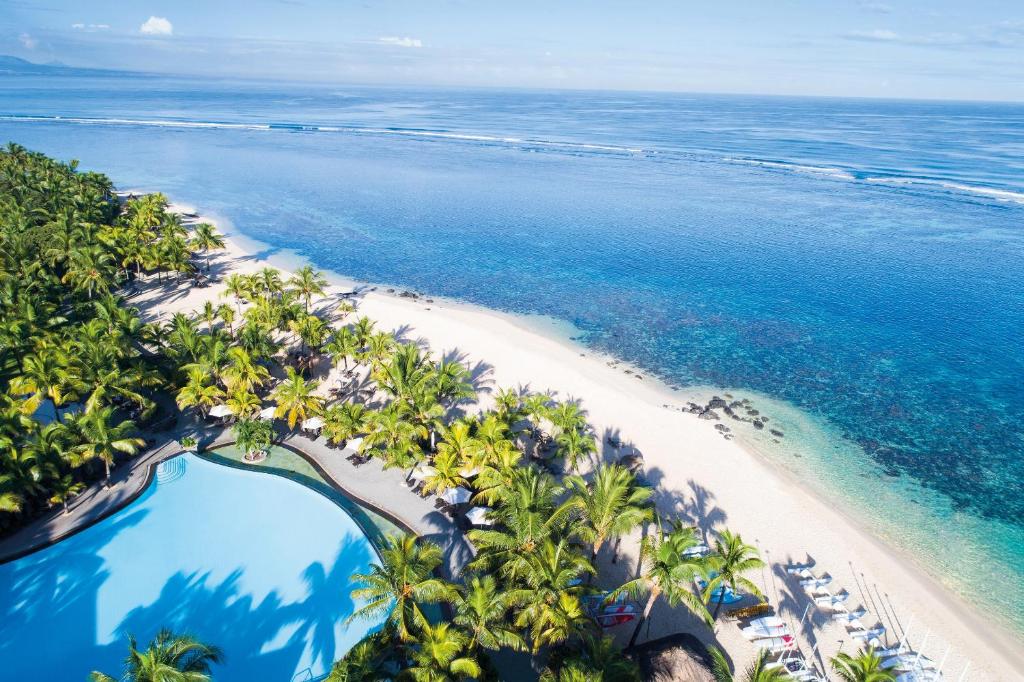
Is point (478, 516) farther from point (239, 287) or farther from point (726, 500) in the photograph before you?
point (239, 287)

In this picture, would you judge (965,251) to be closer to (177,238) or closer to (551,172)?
(551,172)

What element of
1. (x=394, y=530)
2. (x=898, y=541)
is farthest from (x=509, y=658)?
(x=898, y=541)

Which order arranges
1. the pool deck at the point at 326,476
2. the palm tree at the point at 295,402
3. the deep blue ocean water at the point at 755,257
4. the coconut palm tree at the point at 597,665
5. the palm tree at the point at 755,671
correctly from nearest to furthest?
the palm tree at the point at 755,671, the coconut palm tree at the point at 597,665, the pool deck at the point at 326,476, the palm tree at the point at 295,402, the deep blue ocean water at the point at 755,257

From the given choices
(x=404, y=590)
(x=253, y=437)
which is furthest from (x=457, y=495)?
(x=253, y=437)

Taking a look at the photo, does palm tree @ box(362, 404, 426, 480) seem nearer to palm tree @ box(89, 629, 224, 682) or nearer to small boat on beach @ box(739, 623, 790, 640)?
Result: palm tree @ box(89, 629, 224, 682)

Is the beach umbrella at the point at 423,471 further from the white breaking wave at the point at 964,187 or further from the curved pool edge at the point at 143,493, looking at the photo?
the white breaking wave at the point at 964,187

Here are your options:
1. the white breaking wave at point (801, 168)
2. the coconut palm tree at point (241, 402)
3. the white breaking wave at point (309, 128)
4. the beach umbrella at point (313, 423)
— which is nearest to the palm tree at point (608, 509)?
the beach umbrella at point (313, 423)

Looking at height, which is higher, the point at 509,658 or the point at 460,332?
the point at 460,332
